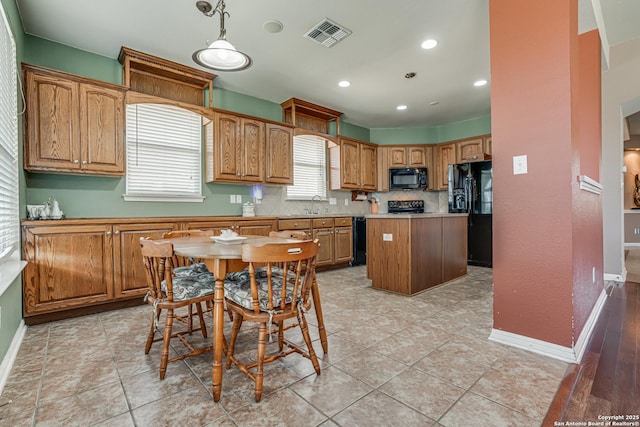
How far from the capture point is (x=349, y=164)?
584 cm

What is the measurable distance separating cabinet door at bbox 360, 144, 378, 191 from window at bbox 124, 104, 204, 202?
3105mm

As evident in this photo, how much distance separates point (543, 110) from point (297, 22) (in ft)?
7.22

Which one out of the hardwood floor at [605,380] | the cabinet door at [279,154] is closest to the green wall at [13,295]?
the cabinet door at [279,154]

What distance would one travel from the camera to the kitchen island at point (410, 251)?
11.5ft

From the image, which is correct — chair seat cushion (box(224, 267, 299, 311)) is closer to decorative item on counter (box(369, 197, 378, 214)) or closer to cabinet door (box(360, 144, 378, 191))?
cabinet door (box(360, 144, 378, 191))

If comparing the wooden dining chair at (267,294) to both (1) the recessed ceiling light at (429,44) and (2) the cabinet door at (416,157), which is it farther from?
(2) the cabinet door at (416,157)

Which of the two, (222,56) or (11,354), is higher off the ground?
(222,56)

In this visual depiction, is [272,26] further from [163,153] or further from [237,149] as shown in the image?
[163,153]

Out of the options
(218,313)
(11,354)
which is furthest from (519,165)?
(11,354)

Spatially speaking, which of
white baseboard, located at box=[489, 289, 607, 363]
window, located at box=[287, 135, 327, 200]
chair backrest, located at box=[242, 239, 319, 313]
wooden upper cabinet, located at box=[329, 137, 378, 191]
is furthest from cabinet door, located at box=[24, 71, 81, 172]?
white baseboard, located at box=[489, 289, 607, 363]

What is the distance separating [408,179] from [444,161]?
814 millimetres

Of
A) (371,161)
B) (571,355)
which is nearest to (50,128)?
(571,355)

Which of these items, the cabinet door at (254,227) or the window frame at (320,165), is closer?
the cabinet door at (254,227)

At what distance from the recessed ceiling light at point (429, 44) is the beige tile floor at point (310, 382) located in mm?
2822
